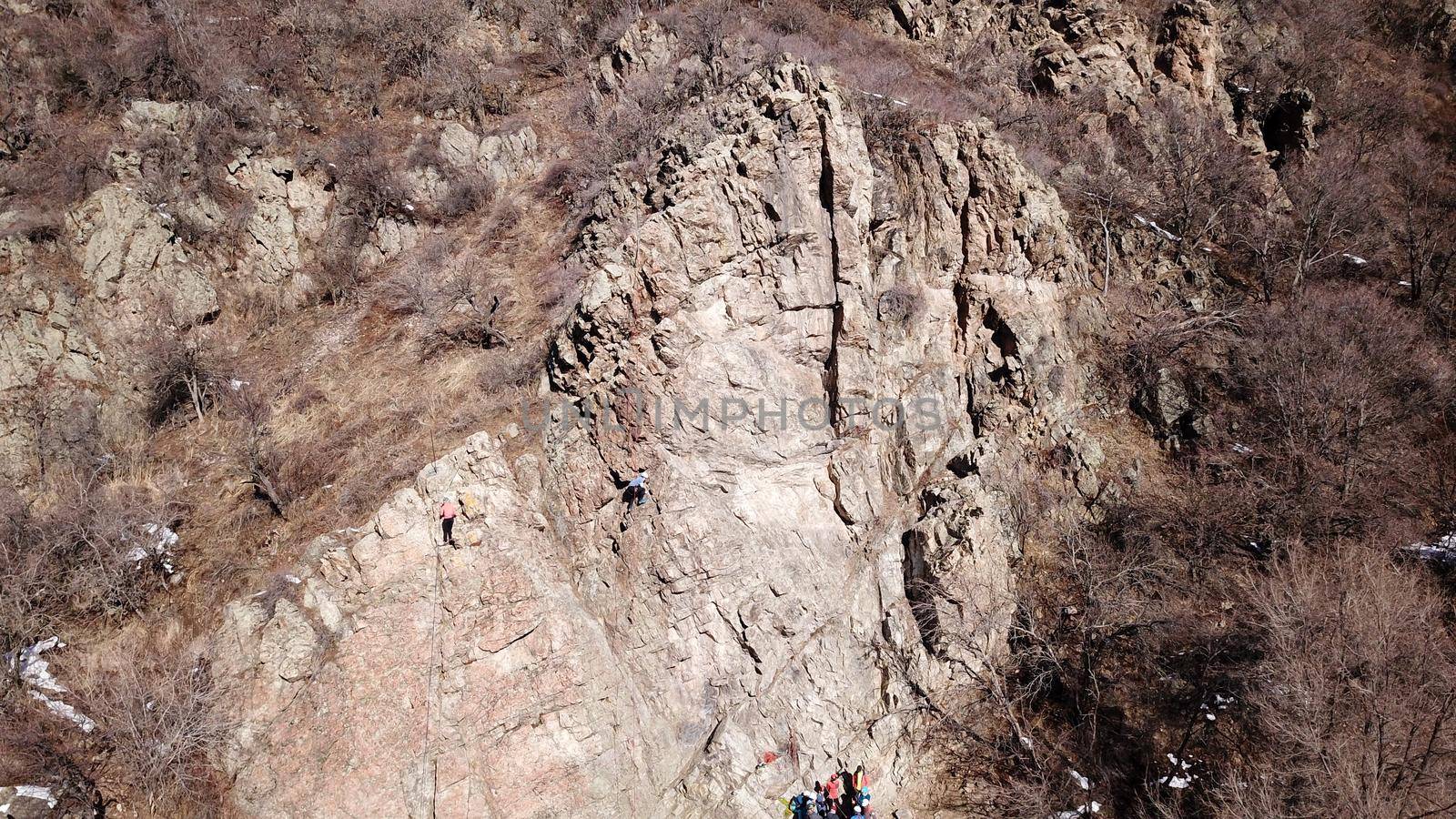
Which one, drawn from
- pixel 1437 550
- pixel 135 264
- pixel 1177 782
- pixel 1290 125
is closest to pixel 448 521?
pixel 135 264

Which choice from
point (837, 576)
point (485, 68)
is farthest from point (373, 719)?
point (485, 68)

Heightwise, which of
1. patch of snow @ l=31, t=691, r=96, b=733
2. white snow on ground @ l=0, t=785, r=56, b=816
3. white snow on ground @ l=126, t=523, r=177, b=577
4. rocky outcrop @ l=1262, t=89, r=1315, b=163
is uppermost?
rocky outcrop @ l=1262, t=89, r=1315, b=163

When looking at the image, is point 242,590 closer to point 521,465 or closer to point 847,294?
point 521,465

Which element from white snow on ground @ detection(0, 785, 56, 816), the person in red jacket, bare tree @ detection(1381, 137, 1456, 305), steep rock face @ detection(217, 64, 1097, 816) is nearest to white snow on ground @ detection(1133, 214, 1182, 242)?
steep rock face @ detection(217, 64, 1097, 816)

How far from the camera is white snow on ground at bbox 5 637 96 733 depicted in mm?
11242

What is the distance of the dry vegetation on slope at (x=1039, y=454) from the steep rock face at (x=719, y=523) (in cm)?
127

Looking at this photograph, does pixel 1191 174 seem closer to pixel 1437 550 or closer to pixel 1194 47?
pixel 1194 47

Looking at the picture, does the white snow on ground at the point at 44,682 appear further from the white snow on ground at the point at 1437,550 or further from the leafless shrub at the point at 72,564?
the white snow on ground at the point at 1437,550

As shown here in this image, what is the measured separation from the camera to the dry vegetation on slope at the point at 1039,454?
41.1 ft

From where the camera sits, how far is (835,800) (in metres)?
14.0

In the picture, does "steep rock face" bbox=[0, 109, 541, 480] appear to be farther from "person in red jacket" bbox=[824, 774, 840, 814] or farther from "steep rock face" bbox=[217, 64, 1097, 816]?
"person in red jacket" bbox=[824, 774, 840, 814]

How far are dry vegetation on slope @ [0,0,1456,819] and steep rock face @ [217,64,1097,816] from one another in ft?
4.17

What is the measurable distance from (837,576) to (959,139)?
12848mm

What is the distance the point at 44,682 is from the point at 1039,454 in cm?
2121
